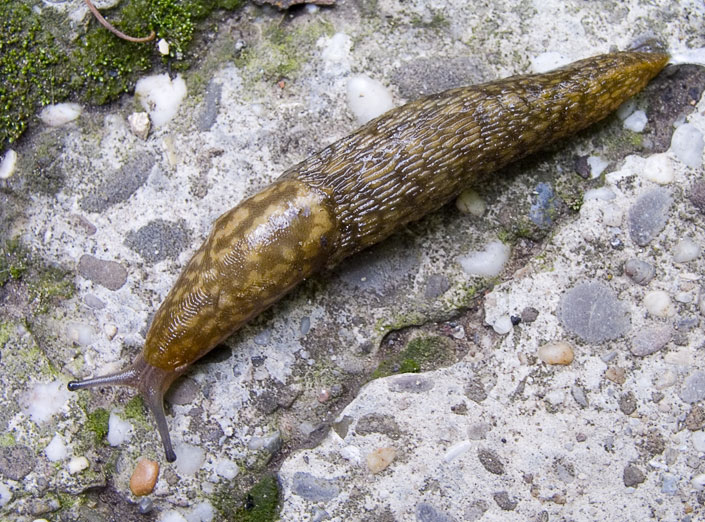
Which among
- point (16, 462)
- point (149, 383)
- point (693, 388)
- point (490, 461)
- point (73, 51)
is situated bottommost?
point (490, 461)

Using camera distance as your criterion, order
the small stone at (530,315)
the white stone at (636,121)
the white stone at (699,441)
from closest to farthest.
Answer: the white stone at (699,441) → the small stone at (530,315) → the white stone at (636,121)

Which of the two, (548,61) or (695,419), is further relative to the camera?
(548,61)

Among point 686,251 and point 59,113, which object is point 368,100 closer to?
point 59,113

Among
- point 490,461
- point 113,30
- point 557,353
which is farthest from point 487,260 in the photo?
point 113,30

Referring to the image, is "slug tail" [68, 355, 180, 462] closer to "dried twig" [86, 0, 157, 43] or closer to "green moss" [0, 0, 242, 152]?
"green moss" [0, 0, 242, 152]

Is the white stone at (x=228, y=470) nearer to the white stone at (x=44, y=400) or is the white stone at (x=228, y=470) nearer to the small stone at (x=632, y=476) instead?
the white stone at (x=44, y=400)

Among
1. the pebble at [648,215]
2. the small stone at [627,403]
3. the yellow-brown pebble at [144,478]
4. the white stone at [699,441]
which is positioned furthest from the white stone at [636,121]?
the yellow-brown pebble at [144,478]

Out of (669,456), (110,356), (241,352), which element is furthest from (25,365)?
(669,456)
